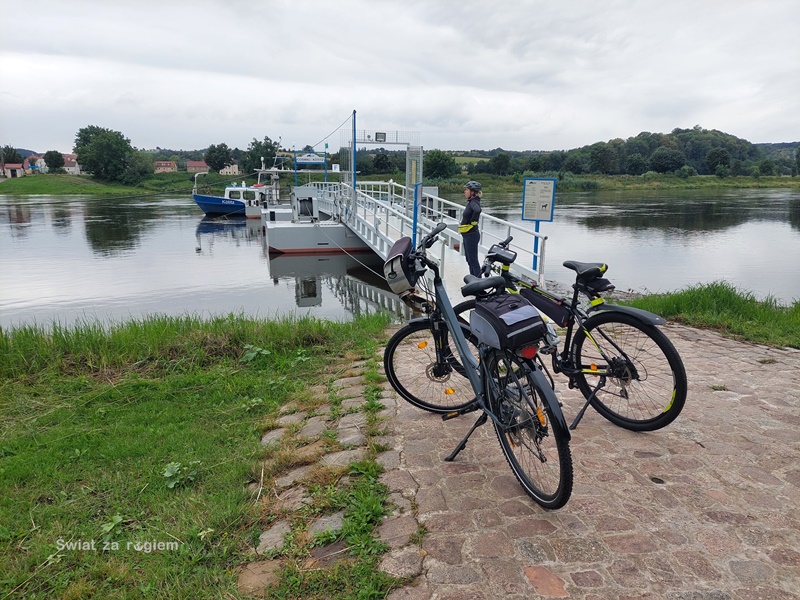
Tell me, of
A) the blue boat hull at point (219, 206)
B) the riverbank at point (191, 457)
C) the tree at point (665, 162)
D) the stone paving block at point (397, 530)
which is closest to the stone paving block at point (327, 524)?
the riverbank at point (191, 457)

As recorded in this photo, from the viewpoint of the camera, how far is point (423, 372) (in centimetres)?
318

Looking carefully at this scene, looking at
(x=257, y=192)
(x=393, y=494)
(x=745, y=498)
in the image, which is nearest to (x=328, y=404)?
(x=393, y=494)

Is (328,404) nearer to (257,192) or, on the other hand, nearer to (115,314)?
(115,314)

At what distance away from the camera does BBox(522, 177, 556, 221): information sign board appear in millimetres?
8102

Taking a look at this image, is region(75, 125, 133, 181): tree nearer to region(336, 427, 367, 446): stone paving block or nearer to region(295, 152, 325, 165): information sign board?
region(295, 152, 325, 165): information sign board

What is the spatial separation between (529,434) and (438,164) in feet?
183

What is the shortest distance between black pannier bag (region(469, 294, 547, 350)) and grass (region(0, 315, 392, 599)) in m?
0.87

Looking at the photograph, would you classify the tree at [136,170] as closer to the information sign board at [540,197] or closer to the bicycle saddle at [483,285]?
the information sign board at [540,197]

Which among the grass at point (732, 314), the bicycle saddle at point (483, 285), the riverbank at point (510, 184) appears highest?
the riverbank at point (510, 184)

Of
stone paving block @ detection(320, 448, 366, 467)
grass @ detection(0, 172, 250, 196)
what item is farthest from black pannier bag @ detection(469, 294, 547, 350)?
grass @ detection(0, 172, 250, 196)

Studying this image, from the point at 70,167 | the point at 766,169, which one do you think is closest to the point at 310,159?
the point at 766,169

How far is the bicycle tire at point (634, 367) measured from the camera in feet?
8.84

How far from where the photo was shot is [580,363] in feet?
9.98

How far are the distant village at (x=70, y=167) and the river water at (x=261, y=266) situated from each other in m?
58.8
